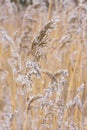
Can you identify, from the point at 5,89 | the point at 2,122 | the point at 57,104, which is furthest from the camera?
the point at 5,89

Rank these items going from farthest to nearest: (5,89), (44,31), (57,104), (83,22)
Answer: (5,89)
(83,22)
(57,104)
(44,31)

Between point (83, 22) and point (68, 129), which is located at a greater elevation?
point (83, 22)

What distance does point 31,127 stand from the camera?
5.58 feet

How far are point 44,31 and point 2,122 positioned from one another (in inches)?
26.6

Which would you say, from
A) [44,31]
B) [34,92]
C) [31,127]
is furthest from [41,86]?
[44,31]

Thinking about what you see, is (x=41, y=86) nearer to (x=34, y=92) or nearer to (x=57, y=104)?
(x=34, y=92)

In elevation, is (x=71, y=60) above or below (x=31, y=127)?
above

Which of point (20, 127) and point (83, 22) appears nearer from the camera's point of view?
point (20, 127)

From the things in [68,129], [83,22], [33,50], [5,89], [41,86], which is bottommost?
[68,129]

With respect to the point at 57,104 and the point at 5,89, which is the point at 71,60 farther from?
the point at 57,104

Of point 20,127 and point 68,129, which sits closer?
point 68,129

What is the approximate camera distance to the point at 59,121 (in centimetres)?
148

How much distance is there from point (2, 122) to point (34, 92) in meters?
0.21

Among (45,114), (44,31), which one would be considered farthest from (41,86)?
(44,31)
